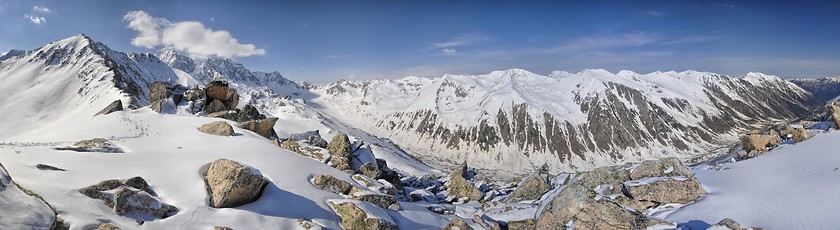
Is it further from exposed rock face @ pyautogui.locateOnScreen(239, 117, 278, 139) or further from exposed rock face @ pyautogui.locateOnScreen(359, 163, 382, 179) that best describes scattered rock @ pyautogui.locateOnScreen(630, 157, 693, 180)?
exposed rock face @ pyautogui.locateOnScreen(239, 117, 278, 139)

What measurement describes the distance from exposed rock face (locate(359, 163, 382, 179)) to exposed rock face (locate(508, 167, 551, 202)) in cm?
1193

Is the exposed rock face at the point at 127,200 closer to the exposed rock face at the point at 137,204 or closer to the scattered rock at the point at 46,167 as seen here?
the exposed rock face at the point at 137,204

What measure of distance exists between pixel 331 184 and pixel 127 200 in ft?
33.9

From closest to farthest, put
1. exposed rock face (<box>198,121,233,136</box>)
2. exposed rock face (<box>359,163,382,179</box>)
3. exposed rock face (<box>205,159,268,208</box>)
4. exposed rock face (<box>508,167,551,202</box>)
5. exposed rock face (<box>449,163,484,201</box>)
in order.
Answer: exposed rock face (<box>205,159,268,208</box>), exposed rock face (<box>198,121,233,136</box>), exposed rock face (<box>508,167,551,202</box>), exposed rock face (<box>359,163,382,179</box>), exposed rock face (<box>449,163,484,201</box>)

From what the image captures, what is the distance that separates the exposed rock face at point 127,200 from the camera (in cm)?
1430

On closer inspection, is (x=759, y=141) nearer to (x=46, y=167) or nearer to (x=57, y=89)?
(x=46, y=167)

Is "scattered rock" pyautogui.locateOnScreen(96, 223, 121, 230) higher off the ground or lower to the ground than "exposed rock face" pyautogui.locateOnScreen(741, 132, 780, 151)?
higher

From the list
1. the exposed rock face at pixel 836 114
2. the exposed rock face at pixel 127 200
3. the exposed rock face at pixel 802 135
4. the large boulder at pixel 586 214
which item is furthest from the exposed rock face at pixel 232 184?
the exposed rock face at pixel 836 114

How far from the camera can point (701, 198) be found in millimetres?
19484

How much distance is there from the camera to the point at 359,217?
59.6 ft

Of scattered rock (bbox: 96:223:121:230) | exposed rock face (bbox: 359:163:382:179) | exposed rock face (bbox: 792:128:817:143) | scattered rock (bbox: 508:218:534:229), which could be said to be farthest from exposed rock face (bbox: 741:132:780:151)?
scattered rock (bbox: 96:223:121:230)

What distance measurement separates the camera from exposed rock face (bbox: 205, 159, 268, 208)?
649 inches

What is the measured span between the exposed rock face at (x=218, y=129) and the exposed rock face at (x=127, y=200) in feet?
46.0

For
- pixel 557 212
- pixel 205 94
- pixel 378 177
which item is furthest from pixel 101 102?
pixel 557 212
